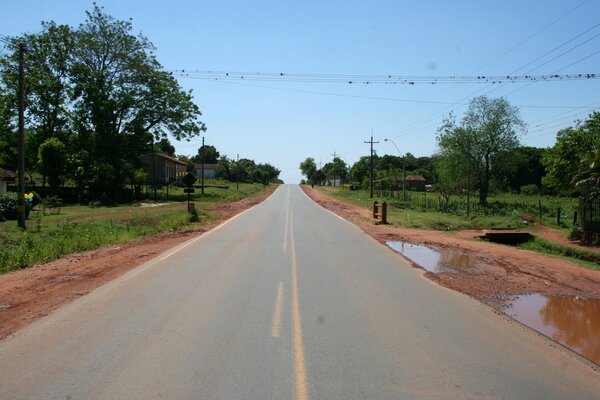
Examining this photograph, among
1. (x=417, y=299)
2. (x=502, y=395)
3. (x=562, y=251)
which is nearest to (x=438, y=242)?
(x=562, y=251)

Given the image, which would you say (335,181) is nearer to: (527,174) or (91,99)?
(527,174)

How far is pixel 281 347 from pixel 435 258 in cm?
1215

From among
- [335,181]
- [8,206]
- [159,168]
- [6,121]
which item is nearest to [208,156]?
[335,181]

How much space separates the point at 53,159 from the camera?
172 ft

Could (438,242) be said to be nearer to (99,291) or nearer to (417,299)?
(417,299)

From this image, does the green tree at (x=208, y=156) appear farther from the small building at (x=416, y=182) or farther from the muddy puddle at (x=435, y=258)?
the muddy puddle at (x=435, y=258)

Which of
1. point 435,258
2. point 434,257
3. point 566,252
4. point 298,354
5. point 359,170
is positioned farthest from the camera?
point 359,170

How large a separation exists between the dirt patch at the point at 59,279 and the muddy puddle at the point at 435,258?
835cm

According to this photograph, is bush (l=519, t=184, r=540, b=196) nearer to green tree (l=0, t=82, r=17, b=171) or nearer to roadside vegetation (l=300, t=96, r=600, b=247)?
roadside vegetation (l=300, t=96, r=600, b=247)

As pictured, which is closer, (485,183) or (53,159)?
(53,159)

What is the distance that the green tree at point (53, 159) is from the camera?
5178cm

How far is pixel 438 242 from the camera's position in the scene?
2323 centimetres

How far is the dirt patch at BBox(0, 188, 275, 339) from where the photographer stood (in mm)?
9109

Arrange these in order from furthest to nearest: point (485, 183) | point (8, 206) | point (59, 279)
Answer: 1. point (485, 183)
2. point (8, 206)
3. point (59, 279)
